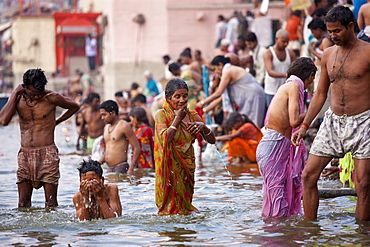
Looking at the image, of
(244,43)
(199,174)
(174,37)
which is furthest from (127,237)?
(174,37)

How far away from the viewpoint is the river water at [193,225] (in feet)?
19.6

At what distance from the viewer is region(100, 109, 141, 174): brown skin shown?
10.0 meters

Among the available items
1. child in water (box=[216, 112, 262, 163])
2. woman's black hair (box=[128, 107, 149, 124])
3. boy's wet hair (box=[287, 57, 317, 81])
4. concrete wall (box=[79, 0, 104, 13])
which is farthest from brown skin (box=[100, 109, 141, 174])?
concrete wall (box=[79, 0, 104, 13])

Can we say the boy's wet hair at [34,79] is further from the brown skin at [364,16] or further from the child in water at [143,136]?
the brown skin at [364,16]

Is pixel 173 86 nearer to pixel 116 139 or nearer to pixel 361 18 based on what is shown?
pixel 361 18

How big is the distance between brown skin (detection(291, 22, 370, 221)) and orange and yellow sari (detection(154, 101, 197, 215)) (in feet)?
3.36

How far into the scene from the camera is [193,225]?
654 centimetres

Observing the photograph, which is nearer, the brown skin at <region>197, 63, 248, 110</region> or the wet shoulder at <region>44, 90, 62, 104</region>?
the wet shoulder at <region>44, 90, 62, 104</region>

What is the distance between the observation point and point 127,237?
6.20m

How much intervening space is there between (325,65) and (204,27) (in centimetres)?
1916

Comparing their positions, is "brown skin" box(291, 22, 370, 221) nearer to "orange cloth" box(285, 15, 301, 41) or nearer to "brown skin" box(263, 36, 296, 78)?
"brown skin" box(263, 36, 296, 78)

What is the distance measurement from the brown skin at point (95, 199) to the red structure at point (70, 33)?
3428cm

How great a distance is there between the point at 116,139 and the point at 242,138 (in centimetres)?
231

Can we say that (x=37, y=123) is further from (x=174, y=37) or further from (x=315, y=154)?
(x=174, y=37)
